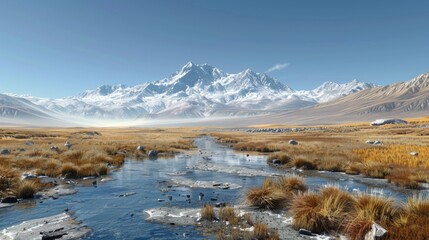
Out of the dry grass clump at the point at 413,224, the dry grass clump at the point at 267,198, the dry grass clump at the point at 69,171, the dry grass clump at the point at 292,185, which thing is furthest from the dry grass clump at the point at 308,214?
the dry grass clump at the point at 69,171

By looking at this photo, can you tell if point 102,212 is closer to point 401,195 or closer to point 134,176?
point 134,176

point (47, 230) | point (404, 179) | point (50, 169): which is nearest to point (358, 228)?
point (47, 230)

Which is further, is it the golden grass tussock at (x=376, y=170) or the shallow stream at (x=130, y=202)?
the golden grass tussock at (x=376, y=170)

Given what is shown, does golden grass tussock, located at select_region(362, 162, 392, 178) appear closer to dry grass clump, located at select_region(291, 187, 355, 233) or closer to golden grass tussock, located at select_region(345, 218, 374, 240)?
dry grass clump, located at select_region(291, 187, 355, 233)

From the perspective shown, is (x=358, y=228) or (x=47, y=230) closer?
(x=358, y=228)

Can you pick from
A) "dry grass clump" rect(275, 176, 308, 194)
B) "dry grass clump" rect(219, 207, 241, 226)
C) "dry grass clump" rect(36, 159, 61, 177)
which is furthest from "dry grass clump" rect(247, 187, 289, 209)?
"dry grass clump" rect(36, 159, 61, 177)

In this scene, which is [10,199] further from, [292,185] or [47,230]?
[292,185]

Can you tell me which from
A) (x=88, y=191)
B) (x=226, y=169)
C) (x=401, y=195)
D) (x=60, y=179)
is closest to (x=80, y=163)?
(x=60, y=179)

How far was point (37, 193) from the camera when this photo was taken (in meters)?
21.4

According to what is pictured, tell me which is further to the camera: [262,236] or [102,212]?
[102,212]

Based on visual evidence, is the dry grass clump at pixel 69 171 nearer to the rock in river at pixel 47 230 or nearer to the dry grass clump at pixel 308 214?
the rock in river at pixel 47 230

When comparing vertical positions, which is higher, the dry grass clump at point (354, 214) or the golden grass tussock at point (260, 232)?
the dry grass clump at point (354, 214)

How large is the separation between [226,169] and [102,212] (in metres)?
18.8

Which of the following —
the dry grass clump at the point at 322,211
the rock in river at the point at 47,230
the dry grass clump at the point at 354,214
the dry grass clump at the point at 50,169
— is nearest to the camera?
the dry grass clump at the point at 354,214
